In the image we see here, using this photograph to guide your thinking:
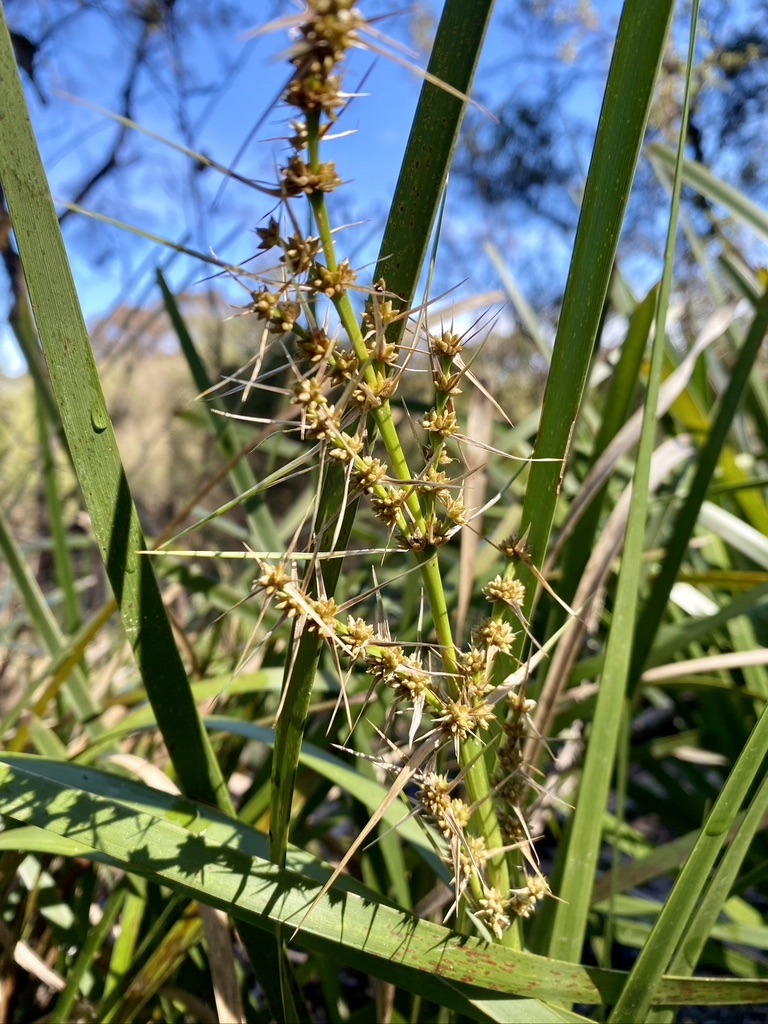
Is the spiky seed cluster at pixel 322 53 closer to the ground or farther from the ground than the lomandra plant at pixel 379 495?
farther from the ground

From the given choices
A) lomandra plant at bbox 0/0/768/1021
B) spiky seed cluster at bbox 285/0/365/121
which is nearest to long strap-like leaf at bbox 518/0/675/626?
lomandra plant at bbox 0/0/768/1021

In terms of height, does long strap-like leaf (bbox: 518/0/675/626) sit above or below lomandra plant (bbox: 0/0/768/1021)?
above

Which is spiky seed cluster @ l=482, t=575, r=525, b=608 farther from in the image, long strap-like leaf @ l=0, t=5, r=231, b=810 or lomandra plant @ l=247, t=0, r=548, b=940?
long strap-like leaf @ l=0, t=5, r=231, b=810

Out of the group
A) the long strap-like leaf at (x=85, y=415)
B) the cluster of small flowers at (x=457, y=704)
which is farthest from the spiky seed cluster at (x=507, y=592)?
the long strap-like leaf at (x=85, y=415)

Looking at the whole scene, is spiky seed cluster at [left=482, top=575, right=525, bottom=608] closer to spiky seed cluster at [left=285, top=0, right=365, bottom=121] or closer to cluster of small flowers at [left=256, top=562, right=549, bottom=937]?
cluster of small flowers at [left=256, top=562, right=549, bottom=937]

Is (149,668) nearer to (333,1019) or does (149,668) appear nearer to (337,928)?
(337,928)

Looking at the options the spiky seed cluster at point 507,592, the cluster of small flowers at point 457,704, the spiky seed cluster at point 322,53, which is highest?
the spiky seed cluster at point 322,53

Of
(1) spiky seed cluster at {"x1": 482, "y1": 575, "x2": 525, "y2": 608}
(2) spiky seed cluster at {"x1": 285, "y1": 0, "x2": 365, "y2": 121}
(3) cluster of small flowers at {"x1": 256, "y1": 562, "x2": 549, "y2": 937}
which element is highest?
(2) spiky seed cluster at {"x1": 285, "y1": 0, "x2": 365, "y2": 121}

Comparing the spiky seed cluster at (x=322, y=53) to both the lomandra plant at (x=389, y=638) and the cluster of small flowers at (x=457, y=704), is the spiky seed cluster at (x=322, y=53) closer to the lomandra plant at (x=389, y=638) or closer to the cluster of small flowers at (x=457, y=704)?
the lomandra plant at (x=389, y=638)

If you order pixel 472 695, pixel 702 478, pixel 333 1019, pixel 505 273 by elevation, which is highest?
pixel 505 273

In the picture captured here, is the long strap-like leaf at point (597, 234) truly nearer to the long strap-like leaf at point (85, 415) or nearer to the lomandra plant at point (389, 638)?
the lomandra plant at point (389, 638)

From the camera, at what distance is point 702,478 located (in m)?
0.57

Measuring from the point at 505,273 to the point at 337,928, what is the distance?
1.04 m

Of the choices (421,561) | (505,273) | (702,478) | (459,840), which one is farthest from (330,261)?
(505,273)
